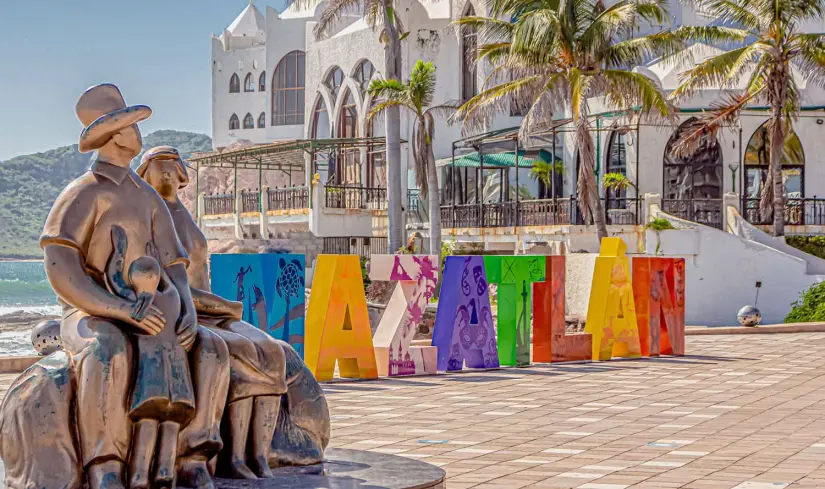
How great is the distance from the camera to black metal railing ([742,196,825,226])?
96.5 ft

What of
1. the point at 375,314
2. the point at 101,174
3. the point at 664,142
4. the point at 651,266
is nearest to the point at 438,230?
the point at 375,314

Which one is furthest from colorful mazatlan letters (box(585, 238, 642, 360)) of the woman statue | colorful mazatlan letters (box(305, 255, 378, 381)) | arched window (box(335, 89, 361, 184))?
arched window (box(335, 89, 361, 184))

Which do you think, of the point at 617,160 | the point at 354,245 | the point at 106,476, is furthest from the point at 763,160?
the point at 106,476

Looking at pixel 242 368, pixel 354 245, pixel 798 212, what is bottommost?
pixel 242 368

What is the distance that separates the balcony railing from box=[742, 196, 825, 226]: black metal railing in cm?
286

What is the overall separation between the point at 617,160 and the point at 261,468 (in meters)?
27.9

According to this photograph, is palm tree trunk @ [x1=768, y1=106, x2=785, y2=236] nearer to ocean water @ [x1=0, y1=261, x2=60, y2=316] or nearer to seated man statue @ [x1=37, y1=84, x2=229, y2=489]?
ocean water @ [x1=0, y1=261, x2=60, y2=316]

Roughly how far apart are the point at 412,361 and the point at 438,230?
17.5 m

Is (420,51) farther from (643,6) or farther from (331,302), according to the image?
(331,302)

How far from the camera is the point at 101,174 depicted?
525 cm

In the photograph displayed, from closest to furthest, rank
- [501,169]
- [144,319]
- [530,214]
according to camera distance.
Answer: [144,319] < [530,214] < [501,169]

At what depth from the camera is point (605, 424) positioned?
10023 mm

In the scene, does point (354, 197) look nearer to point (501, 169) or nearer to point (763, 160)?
point (501, 169)

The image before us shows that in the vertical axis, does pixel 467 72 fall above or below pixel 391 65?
above
